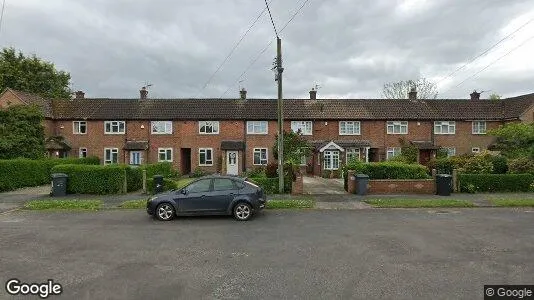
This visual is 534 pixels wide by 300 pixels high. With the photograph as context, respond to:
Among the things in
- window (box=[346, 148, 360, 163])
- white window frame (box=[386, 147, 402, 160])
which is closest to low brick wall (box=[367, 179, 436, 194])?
window (box=[346, 148, 360, 163])

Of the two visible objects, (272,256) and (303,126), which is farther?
(303,126)

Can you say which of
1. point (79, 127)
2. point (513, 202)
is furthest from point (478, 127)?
point (79, 127)

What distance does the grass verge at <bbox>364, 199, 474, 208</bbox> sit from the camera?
14.0 m

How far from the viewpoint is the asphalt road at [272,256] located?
5617 mm

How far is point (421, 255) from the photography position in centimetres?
739

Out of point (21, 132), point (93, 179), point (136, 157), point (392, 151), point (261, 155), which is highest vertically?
point (21, 132)

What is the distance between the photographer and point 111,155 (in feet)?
102

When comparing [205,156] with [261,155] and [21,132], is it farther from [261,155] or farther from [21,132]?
[21,132]

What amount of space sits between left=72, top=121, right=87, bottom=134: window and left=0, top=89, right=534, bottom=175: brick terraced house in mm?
84

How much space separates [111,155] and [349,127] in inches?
872

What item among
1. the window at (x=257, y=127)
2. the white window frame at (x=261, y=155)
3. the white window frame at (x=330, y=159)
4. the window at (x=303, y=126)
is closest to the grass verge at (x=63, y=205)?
the white window frame at (x=261, y=155)

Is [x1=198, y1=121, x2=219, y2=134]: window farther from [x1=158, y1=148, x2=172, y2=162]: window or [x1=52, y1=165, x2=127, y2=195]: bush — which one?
[x1=52, y1=165, x2=127, y2=195]: bush

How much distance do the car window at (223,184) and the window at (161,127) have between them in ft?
68.7

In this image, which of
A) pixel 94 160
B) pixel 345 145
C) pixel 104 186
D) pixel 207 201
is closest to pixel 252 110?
pixel 345 145
